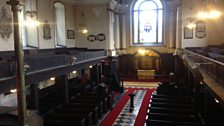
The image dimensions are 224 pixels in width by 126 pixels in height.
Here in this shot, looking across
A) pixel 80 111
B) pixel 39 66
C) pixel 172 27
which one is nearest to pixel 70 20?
pixel 172 27

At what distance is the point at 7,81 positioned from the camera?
657 cm

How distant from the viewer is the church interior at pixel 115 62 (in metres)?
7.90

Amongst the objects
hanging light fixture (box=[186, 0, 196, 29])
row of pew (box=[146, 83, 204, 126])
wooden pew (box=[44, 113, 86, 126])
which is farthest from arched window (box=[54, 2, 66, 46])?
hanging light fixture (box=[186, 0, 196, 29])

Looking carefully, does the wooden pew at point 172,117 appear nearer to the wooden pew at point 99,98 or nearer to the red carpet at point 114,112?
the red carpet at point 114,112

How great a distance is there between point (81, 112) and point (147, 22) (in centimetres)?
1467

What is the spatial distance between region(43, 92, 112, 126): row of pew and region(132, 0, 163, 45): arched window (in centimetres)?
1137

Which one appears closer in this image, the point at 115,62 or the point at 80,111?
the point at 80,111

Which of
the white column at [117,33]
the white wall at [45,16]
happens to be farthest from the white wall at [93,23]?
the white wall at [45,16]

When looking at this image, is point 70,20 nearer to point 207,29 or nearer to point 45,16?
point 45,16

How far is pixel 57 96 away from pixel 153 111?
5.84 m

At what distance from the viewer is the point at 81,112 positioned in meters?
9.66

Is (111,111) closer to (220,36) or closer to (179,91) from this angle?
(179,91)

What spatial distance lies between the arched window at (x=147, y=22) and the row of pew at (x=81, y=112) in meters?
11.4

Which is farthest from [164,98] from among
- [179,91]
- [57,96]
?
[57,96]
